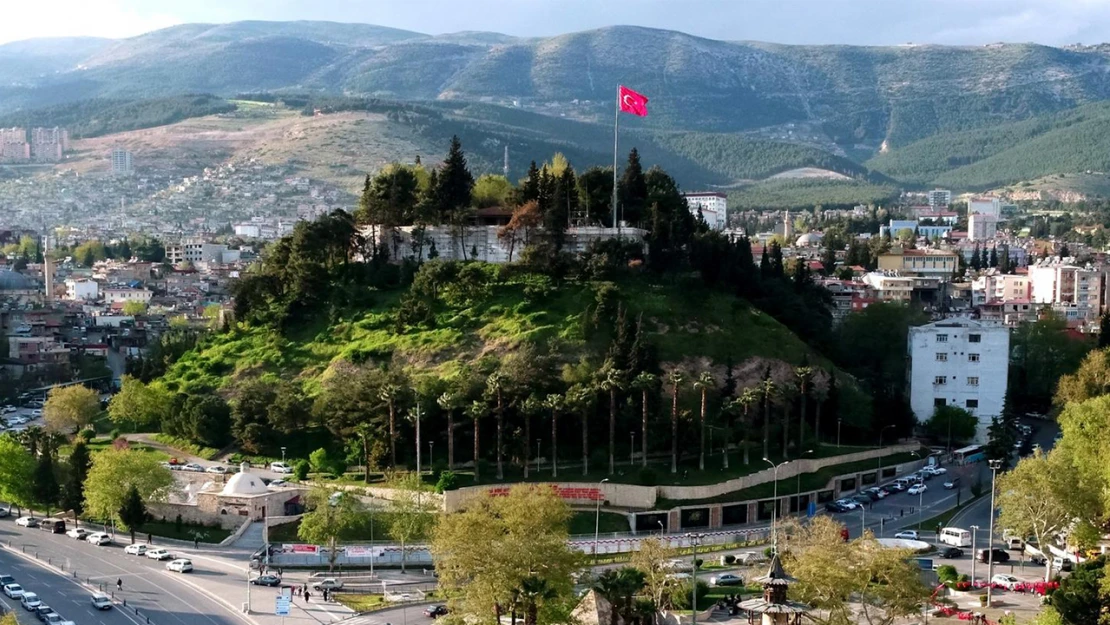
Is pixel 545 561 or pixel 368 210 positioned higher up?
pixel 368 210

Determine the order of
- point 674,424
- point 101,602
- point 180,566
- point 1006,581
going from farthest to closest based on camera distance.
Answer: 1. point 674,424
2. point 180,566
3. point 1006,581
4. point 101,602

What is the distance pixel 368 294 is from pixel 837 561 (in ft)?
148

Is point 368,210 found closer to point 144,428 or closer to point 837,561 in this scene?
point 144,428

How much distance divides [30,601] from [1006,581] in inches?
1334

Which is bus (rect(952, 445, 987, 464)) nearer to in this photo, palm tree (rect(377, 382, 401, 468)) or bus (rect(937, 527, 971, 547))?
bus (rect(937, 527, 971, 547))

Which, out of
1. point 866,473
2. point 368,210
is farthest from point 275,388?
point 866,473

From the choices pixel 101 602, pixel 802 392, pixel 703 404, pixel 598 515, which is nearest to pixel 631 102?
pixel 802 392

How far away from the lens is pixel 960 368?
81250 mm

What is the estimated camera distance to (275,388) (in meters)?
73.2

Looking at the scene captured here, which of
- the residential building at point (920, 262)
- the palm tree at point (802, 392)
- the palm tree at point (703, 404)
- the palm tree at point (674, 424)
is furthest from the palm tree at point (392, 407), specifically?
the residential building at point (920, 262)

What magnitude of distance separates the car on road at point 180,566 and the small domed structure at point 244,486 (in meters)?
6.20

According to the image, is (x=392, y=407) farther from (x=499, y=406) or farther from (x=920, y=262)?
(x=920, y=262)

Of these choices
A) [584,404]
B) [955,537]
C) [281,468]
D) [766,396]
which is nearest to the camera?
[955,537]

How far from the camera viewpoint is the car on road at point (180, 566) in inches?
2207
